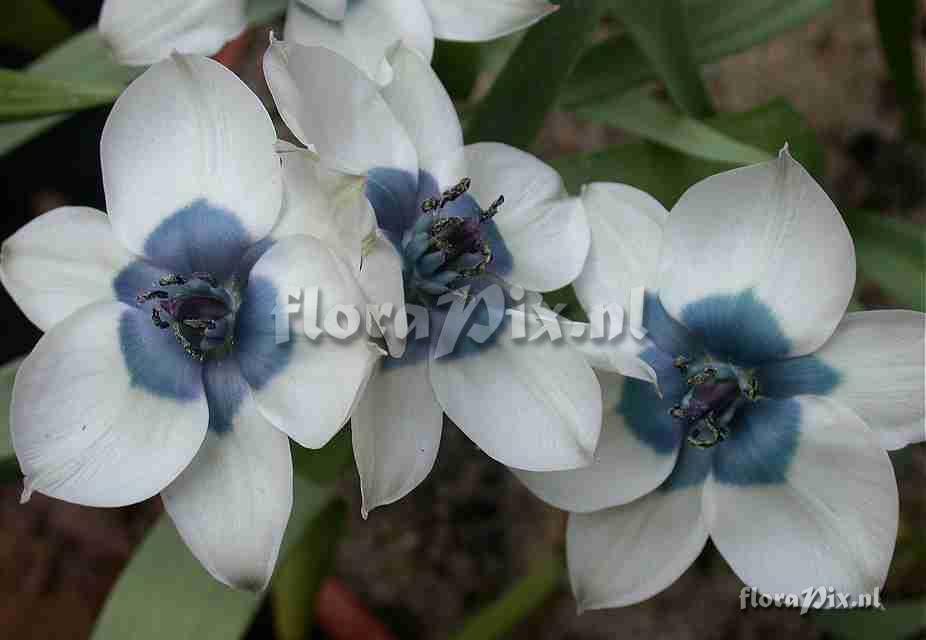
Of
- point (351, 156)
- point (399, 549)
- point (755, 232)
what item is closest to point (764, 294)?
point (755, 232)

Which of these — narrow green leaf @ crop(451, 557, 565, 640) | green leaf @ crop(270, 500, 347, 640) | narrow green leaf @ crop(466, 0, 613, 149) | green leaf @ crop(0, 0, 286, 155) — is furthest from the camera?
narrow green leaf @ crop(451, 557, 565, 640)

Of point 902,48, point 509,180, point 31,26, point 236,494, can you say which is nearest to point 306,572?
point 236,494

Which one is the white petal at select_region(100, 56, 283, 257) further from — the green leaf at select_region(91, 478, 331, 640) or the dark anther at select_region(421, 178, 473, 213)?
the green leaf at select_region(91, 478, 331, 640)

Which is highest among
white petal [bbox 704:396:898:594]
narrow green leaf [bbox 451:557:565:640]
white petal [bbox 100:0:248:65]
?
white petal [bbox 100:0:248:65]

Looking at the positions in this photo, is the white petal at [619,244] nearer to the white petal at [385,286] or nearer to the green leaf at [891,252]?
the white petal at [385,286]

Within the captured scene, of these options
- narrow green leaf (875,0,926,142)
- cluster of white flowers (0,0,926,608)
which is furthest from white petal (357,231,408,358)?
narrow green leaf (875,0,926,142)

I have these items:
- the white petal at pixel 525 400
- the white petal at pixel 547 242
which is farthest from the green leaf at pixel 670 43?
the white petal at pixel 525 400
